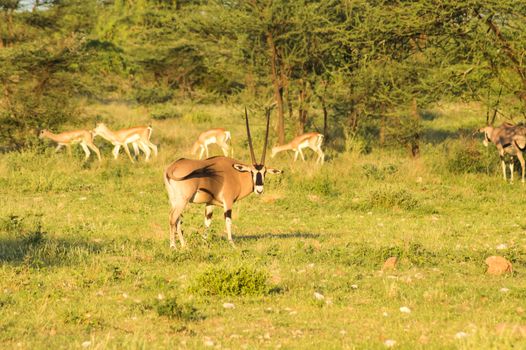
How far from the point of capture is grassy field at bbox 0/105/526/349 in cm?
639

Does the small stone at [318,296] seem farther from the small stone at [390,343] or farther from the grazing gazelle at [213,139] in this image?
the grazing gazelle at [213,139]

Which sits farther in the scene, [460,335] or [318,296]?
[318,296]

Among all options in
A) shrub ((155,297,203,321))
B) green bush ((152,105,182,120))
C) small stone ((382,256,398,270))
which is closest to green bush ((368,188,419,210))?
small stone ((382,256,398,270))

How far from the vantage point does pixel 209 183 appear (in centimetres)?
1030

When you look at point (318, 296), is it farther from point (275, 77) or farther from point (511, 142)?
point (275, 77)

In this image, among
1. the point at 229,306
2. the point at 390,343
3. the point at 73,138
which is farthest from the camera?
the point at 73,138

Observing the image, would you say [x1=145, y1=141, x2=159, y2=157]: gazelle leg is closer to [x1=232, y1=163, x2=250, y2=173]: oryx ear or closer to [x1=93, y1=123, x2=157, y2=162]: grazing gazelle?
[x1=93, y1=123, x2=157, y2=162]: grazing gazelle

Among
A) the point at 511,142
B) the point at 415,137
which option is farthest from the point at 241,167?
the point at 415,137

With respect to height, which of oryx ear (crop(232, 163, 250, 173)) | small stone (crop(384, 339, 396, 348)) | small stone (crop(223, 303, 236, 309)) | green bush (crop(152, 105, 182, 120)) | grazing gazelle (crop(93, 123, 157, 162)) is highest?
Answer: oryx ear (crop(232, 163, 250, 173))

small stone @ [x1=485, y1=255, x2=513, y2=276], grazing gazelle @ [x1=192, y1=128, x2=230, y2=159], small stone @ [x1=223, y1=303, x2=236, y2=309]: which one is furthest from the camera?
grazing gazelle @ [x1=192, y1=128, x2=230, y2=159]

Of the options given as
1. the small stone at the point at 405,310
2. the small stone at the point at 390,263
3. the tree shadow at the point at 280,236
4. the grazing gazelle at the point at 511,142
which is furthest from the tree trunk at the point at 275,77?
the small stone at the point at 405,310

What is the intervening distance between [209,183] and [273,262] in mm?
1742

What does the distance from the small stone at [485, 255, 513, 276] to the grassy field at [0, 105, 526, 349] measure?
15cm

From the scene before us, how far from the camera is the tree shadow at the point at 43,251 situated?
895cm
